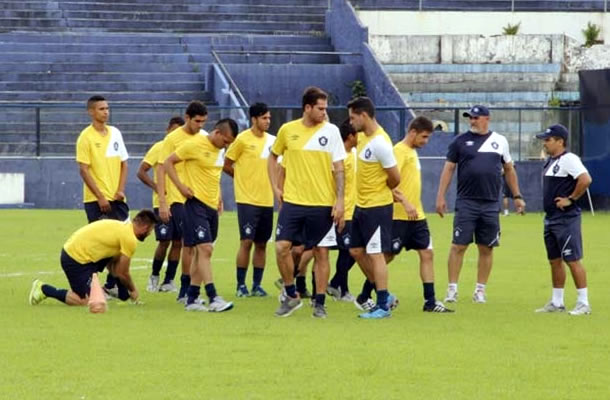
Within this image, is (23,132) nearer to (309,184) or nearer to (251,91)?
(251,91)

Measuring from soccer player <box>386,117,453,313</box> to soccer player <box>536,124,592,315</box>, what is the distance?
3.69 ft

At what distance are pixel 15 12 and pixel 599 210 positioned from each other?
59.0ft

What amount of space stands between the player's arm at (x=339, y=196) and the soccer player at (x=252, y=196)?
268 centimetres

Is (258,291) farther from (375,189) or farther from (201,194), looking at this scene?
(375,189)

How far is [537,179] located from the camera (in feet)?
125

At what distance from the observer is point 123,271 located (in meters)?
15.6

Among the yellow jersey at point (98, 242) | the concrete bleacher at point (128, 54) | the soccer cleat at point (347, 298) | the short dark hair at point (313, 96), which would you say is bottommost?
the soccer cleat at point (347, 298)

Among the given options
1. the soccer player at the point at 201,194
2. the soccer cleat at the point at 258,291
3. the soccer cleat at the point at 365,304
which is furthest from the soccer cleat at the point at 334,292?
the soccer player at the point at 201,194

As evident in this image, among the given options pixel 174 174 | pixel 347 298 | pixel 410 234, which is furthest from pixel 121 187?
pixel 410 234

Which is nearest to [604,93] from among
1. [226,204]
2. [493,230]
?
[226,204]

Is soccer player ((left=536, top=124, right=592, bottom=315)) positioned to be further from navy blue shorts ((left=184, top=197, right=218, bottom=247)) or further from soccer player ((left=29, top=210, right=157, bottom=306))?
soccer player ((left=29, top=210, right=157, bottom=306))

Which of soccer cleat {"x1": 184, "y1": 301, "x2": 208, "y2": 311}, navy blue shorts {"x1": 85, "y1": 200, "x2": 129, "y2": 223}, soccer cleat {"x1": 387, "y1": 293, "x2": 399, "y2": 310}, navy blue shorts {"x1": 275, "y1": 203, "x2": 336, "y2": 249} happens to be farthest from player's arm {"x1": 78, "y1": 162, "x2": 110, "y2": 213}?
soccer cleat {"x1": 387, "y1": 293, "x2": 399, "y2": 310}

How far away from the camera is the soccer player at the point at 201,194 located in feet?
50.8

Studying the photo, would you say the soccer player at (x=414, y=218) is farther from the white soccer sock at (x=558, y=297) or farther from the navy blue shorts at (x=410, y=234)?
the white soccer sock at (x=558, y=297)
